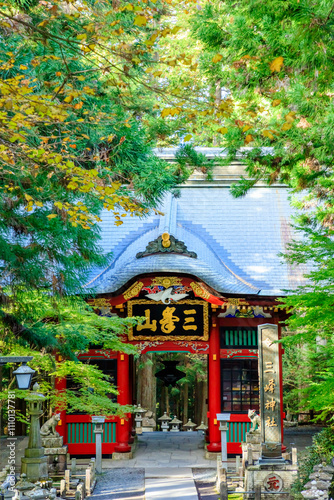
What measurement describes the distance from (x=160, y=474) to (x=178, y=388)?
14291mm

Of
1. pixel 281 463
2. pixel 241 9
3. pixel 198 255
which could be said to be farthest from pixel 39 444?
pixel 241 9

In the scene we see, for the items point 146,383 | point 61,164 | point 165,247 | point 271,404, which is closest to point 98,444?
point 271,404

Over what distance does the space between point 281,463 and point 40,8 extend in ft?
28.0

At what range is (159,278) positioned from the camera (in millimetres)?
14500

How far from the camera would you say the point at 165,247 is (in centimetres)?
1459

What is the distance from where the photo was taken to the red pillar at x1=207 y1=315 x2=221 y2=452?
14.7 m

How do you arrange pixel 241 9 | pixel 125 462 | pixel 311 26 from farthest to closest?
1. pixel 125 462
2. pixel 241 9
3. pixel 311 26

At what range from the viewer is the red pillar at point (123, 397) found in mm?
14609

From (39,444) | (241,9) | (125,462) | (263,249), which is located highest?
(241,9)

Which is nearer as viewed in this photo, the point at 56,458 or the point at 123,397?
the point at 56,458

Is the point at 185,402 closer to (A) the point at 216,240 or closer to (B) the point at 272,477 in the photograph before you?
(A) the point at 216,240

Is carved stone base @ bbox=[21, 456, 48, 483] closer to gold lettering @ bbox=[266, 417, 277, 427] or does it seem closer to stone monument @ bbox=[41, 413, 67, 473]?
stone monument @ bbox=[41, 413, 67, 473]

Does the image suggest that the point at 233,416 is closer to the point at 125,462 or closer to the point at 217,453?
the point at 217,453

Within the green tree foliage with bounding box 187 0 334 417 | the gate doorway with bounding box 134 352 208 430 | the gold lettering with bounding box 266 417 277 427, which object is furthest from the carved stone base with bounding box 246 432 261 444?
the gate doorway with bounding box 134 352 208 430
